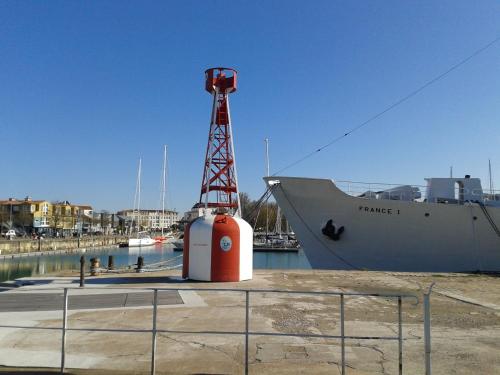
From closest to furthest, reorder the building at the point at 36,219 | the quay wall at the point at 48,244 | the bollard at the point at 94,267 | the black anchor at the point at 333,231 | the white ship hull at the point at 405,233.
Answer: the bollard at the point at 94,267, the white ship hull at the point at 405,233, the black anchor at the point at 333,231, the quay wall at the point at 48,244, the building at the point at 36,219

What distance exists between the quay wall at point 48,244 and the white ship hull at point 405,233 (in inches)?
1697

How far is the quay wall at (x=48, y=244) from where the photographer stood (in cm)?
5131

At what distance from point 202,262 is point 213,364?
7.86 m

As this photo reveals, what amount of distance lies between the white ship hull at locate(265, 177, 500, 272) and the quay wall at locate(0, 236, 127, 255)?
43107 mm

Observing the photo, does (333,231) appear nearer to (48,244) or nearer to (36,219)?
(48,244)

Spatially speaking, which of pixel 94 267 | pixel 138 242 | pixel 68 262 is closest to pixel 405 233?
pixel 94 267

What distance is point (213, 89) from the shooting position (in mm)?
16125

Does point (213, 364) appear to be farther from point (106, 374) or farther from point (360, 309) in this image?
point (360, 309)

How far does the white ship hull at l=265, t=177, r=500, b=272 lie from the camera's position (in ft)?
57.9

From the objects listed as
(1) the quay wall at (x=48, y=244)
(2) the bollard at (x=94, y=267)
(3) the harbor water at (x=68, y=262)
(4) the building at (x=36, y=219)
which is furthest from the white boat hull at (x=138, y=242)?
(2) the bollard at (x=94, y=267)

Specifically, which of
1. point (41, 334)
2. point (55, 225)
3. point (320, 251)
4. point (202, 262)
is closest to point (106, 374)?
point (41, 334)

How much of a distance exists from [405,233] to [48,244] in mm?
52943

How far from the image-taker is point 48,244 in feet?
194

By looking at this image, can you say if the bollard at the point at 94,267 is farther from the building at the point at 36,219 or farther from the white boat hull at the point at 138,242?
the building at the point at 36,219
